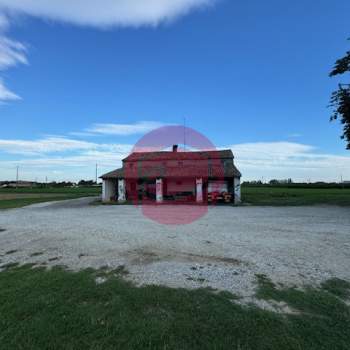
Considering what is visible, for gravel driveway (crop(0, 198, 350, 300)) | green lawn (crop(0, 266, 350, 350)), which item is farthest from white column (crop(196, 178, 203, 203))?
green lawn (crop(0, 266, 350, 350))

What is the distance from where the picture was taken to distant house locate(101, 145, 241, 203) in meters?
22.6

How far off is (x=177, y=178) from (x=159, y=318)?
69.4 ft

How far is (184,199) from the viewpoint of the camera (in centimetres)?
2405

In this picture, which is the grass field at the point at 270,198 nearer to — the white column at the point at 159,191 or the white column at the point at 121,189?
the white column at the point at 159,191

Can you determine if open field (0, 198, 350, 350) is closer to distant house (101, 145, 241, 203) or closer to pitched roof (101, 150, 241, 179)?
distant house (101, 145, 241, 203)

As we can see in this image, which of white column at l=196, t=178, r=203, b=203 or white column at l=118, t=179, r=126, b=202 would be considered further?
white column at l=118, t=179, r=126, b=202

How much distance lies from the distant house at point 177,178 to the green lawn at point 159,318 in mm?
18825

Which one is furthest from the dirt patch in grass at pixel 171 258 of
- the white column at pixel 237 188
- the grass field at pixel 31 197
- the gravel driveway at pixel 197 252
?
the grass field at pixel 31 197

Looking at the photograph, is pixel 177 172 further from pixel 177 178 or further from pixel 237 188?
pixel 237 188

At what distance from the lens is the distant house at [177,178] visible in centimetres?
2262

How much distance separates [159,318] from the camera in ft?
9.14

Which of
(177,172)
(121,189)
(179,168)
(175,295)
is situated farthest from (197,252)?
(179,168)

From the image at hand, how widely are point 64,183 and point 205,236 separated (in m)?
106

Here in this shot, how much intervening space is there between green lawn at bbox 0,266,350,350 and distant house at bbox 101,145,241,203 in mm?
18825
